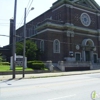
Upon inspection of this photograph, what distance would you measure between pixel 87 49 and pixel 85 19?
26.2 feet

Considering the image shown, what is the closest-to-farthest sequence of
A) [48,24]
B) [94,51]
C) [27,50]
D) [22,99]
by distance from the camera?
[22,99]
[27,50]
[48,24]
[94,51]

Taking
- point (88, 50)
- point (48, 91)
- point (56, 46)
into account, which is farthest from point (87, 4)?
point (48, 91)

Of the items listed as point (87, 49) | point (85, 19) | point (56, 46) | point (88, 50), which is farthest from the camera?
point (85, 19)

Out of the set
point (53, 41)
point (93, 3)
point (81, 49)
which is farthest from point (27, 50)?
point (93, 3)

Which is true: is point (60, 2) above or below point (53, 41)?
above

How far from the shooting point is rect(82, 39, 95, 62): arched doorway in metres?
45.8

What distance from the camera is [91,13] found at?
49.6 meters

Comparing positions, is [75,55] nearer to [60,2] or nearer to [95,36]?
[95,36]

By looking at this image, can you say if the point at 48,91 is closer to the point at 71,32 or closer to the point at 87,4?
the point at 71,32

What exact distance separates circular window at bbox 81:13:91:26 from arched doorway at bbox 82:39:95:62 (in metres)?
4.58

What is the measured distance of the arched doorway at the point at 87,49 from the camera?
150 feet

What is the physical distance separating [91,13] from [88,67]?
1779 cm

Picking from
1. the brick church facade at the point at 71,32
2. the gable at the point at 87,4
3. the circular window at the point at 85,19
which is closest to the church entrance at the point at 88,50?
the brick church facade at the point at 71,32

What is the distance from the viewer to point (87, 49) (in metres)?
46.5
